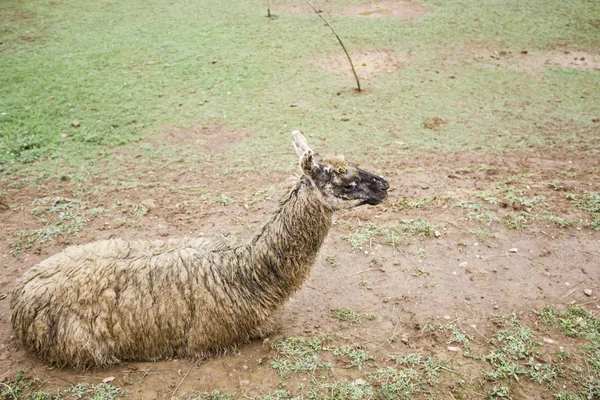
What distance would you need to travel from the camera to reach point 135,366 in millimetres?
3432

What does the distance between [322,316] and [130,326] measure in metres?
1.64

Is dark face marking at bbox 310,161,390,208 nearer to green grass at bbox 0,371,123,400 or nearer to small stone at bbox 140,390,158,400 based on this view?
small stone at bbox 140,390,158,400

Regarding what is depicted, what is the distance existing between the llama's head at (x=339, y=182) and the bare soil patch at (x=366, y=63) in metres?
6.12

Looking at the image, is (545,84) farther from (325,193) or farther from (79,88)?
(79,88)

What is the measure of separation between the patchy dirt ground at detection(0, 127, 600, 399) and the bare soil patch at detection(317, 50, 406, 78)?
360 cm

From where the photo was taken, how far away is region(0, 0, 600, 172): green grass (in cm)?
693

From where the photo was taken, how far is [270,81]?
348 inches

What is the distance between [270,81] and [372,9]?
599 cm

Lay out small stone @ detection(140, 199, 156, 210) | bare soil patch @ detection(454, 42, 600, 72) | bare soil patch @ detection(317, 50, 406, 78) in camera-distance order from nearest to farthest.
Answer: small stone @ detection(140, 199, 156, 210) → bare soil patch @ detection(317, 50, 406, 78) → bare soil patch @ detection(454, 42, 600, 72)

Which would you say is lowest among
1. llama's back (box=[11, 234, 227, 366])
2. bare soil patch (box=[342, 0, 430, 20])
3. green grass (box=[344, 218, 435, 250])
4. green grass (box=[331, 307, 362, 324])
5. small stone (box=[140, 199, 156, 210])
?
green grass (box=[331, 307, 362, 324])

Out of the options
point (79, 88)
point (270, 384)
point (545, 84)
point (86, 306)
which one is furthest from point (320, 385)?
point (545, 84)

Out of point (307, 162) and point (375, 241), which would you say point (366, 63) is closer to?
point (375, 241)

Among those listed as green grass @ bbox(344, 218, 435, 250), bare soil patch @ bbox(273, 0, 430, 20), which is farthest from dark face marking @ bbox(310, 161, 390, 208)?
bare soil patch @ bbox(273, 0, 430, 20)

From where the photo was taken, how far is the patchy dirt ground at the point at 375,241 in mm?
3438
